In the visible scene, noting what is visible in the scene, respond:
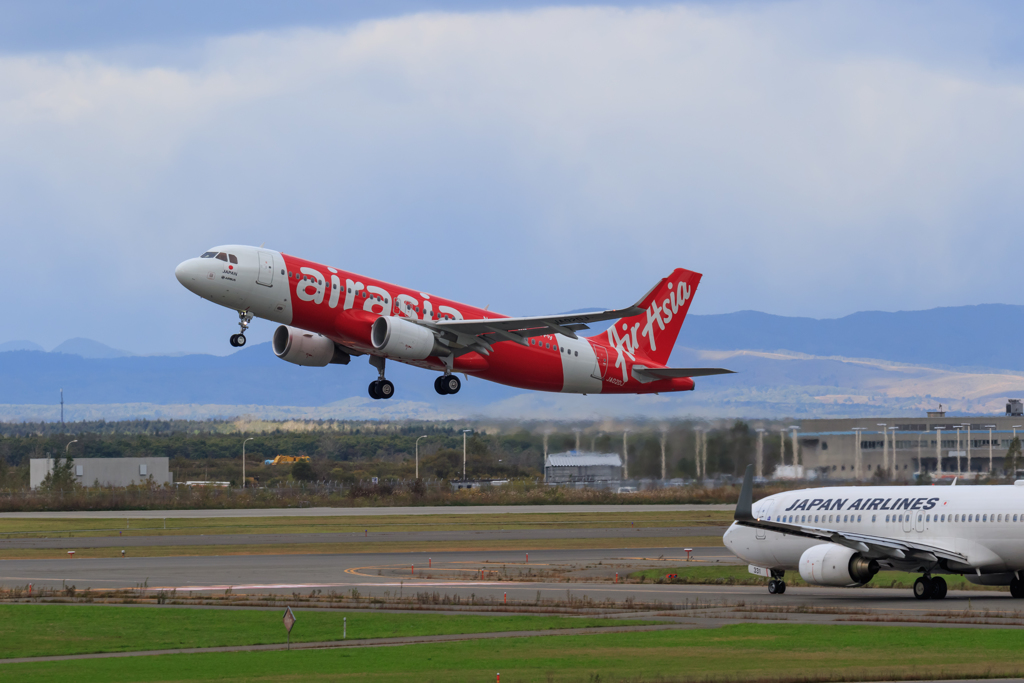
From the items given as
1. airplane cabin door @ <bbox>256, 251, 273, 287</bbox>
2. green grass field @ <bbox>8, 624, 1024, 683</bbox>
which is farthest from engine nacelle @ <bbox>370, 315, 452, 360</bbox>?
green grass field @ <bbox>8, 624, 1024, 683</bbox>

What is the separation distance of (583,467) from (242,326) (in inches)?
1822

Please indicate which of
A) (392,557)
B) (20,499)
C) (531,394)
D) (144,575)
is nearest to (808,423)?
(531,394)

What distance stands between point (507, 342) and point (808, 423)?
33.6 m

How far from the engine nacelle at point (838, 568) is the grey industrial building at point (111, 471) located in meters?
110

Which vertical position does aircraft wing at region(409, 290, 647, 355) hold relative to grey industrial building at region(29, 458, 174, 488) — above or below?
above

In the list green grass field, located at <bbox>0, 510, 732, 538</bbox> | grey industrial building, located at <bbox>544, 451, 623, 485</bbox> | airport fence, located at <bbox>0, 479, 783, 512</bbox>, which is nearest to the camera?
grey industrial building, located at <bbox>544, 451, 623, 485</bbox>

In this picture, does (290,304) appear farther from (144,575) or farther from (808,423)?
(808,423)

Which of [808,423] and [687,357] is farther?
[687,357]

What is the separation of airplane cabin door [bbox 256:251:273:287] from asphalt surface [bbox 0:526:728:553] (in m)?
32.9

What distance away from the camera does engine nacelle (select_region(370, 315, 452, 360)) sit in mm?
49125

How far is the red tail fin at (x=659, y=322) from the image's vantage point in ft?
197

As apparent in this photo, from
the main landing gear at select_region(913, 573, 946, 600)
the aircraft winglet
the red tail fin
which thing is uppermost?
the red tail fin

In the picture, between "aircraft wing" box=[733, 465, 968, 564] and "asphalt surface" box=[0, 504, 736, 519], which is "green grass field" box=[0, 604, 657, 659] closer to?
"aircraft wing" box=[733, 465, 968, 564]

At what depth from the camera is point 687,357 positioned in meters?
113
